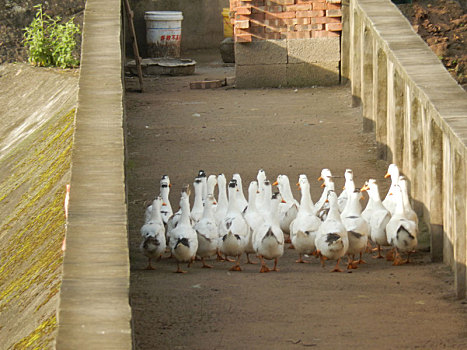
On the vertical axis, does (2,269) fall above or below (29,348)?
below

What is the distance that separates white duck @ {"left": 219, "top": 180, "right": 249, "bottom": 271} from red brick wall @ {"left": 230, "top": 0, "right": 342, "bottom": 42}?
5608mm

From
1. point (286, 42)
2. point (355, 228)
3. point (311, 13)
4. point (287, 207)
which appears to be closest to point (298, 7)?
point (311, 13)

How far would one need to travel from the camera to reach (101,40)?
9203mm

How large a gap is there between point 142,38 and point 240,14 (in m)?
5.28

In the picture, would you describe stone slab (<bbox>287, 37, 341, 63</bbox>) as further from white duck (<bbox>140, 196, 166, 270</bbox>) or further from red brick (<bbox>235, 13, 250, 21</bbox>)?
white duck (<bbox>140, 196, 166, 270</bbox>)

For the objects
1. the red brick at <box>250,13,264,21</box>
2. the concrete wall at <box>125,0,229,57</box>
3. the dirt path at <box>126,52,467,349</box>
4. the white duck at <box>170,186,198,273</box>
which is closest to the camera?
the dirt path at <box>126,52,467,349</box>

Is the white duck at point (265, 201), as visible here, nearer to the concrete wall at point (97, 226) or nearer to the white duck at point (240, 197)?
the white duck at point (240, 197)

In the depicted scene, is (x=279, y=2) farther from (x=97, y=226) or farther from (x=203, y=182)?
(x=97, y=226)

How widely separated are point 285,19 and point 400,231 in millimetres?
6463

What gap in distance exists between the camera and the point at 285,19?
13.1 metres

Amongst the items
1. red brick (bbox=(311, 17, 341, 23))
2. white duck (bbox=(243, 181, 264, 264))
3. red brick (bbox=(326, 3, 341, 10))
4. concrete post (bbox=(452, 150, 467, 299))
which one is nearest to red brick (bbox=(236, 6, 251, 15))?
red brick (bbox=(311, 17, 341, 23))

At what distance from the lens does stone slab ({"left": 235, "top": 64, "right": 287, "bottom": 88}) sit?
13414 mm

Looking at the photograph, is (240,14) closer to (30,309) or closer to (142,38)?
(142,38)

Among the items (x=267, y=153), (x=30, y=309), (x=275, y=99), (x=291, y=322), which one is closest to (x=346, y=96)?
(x=275, y=99)
